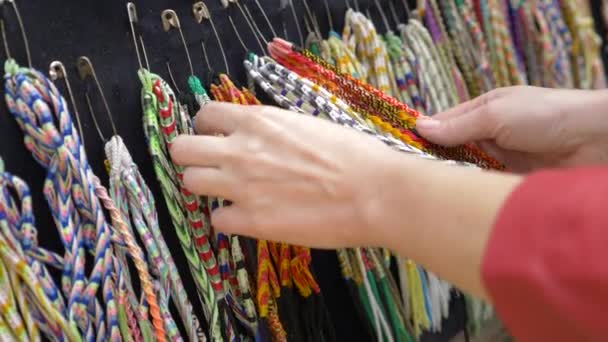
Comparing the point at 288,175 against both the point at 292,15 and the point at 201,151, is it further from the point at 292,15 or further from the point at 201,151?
the point at 292,15

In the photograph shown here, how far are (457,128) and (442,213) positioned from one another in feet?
0.89

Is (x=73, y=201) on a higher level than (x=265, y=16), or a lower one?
lower

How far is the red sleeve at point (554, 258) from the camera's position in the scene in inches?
13.3

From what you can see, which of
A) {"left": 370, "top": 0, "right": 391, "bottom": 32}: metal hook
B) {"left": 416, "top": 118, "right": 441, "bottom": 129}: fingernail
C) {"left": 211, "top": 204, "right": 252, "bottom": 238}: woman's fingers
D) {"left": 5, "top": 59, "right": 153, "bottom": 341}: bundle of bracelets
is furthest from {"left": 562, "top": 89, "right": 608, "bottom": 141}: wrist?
{"left": 5, "top": 59, "right": 153, "bottom": 341}: bundle of bracelets

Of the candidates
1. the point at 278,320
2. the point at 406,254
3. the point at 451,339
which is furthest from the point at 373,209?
the point at 451,339

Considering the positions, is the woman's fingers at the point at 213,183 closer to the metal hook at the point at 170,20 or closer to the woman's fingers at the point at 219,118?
the woman's fingers at the point at 219,118

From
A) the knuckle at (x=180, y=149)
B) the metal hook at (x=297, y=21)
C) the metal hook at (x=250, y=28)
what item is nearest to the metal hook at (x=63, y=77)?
the knuckle at (x=180, y=149)

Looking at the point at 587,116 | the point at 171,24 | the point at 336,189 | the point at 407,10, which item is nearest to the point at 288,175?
the point at 336,189

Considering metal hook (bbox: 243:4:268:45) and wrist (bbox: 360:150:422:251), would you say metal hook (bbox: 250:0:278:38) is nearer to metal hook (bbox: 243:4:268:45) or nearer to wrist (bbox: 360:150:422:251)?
metal hook (bbox: 243:4:268:45)

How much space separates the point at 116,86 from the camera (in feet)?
2.00

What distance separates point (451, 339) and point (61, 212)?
696 millimetres

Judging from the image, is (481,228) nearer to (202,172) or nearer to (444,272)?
(444,272)

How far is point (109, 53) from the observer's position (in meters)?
0.61

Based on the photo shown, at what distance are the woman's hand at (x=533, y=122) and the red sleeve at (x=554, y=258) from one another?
11.5 inches
